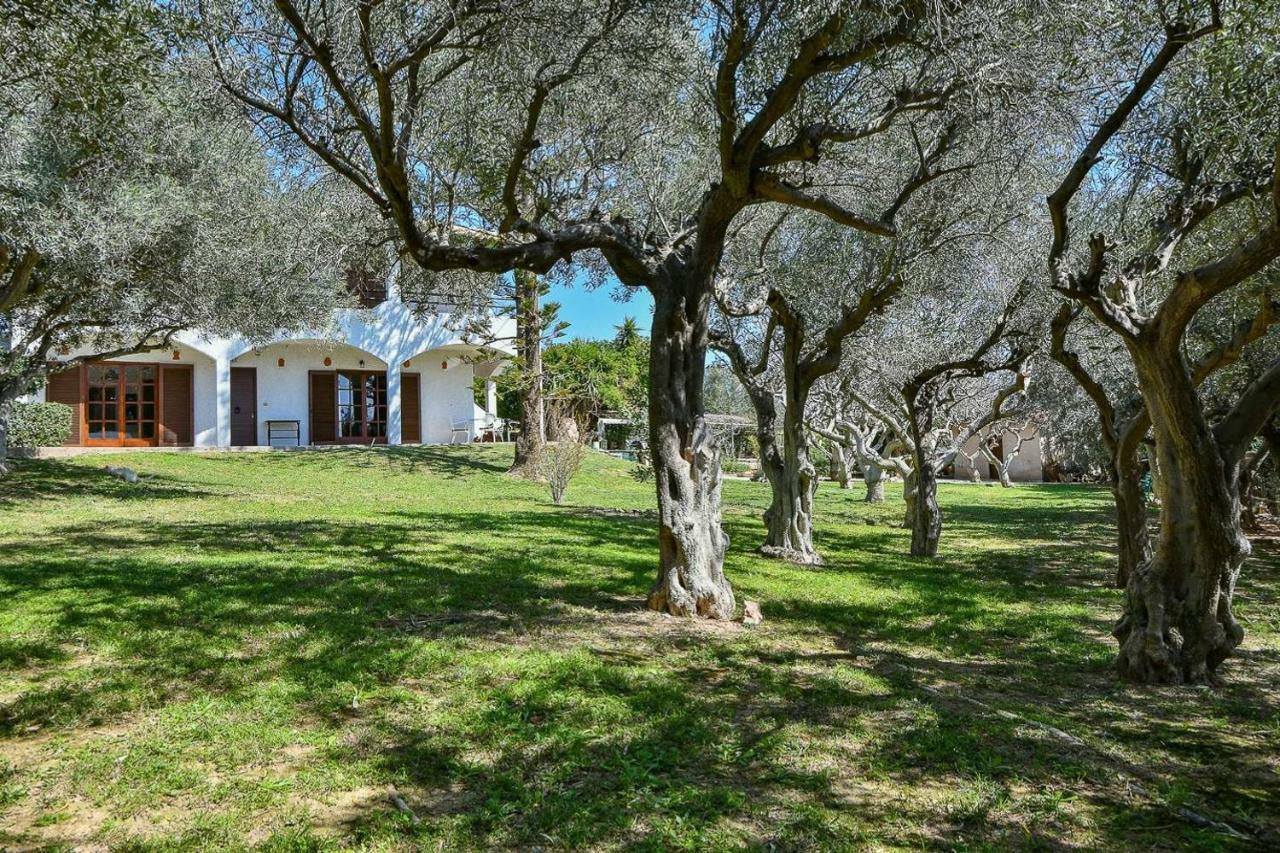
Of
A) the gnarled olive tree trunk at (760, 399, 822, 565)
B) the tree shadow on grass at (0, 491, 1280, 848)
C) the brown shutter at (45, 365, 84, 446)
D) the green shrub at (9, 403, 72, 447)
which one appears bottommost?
the tree shadow on grass at (0, 491, 1280, 848)

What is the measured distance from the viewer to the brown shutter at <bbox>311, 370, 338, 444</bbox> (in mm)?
26969

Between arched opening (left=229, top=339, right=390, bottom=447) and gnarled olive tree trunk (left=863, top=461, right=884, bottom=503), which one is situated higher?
arched opening (left=229, top=339, right=390, bottom=447)

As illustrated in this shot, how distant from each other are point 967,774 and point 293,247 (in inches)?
562

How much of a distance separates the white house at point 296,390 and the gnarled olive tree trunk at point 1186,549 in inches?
716

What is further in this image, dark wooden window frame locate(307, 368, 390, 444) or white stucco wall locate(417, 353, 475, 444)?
white stucco wall locate(417, 353, 475, 444)

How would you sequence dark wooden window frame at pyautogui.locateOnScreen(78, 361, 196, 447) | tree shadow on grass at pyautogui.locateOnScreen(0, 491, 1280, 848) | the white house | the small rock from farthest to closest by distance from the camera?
1. the white house
2. dark wooden window frame at pyautogui.locateOnScreen(78, 361, 196, 447)
3. the small rock
4. tree shadow on grass at pyautogui.locateOnScreen(0, 491, 1280, 848)

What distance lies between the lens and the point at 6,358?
15.1 meters

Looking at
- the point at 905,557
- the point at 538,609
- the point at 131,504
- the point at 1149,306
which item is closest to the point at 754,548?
the point at 905,557

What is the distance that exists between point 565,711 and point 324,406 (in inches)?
970

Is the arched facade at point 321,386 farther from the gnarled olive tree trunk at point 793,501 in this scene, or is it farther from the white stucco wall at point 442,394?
the gnarled olive tree trunk at point 793,501

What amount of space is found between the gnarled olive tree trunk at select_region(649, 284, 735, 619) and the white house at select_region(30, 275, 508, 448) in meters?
16.0

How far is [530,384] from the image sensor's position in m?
20.5

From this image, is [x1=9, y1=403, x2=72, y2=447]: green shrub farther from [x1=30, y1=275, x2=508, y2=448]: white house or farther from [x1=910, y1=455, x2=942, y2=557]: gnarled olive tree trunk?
[x1=910, y1=455, x2=942, y2=557]: gnarled olive tree trunk

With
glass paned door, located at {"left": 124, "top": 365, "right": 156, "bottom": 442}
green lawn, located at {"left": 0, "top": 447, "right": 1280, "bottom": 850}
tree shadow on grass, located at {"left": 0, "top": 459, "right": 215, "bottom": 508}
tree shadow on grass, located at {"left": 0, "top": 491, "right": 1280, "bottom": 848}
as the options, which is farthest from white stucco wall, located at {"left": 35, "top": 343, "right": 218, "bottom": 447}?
tree shadow on grass, located at {"left": 0, "top": 491, "right": 1280, "bottom": 848}
